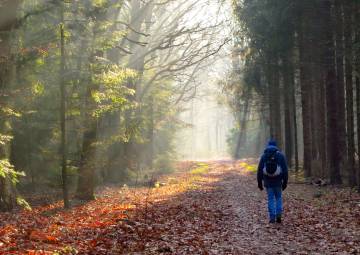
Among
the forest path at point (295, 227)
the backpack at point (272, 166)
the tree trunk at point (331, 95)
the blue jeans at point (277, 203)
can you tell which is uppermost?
the tree trunk at point (331, 95)

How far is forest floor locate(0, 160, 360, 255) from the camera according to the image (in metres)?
9.06

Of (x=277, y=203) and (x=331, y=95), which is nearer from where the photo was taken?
(x=277, y=203)

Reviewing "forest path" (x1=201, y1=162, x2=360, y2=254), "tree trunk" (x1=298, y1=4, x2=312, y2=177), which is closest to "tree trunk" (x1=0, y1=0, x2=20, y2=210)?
"forest path" (x1=201, y1=162, x2=360, y2=254)

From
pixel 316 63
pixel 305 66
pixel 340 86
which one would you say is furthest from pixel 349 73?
pixel 305 66

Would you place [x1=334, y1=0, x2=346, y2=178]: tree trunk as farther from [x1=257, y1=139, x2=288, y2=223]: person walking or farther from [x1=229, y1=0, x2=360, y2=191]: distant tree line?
[x1=257, y1=139, x2=288, y2=223]: person walking

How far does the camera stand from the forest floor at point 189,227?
9.06 metres

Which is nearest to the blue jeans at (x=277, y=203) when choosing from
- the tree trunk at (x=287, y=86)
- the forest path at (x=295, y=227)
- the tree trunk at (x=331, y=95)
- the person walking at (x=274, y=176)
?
the person walking at (x=274, y=176)

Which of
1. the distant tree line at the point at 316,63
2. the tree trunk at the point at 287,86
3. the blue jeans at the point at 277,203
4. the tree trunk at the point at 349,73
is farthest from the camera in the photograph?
the tree trunk at the point at 287,86

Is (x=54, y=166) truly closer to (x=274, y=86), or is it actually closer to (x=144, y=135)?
(x=144, y=135)

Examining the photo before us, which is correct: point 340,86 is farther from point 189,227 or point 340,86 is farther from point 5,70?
point 5,70

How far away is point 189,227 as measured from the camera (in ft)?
38.0

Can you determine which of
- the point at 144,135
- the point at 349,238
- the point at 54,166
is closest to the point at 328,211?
the point at 349,238

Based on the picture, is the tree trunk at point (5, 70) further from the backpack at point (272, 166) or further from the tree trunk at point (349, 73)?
the tree trunk at point (349, 73)

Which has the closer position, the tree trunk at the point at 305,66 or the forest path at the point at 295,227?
the forest path at the point at 295,227
